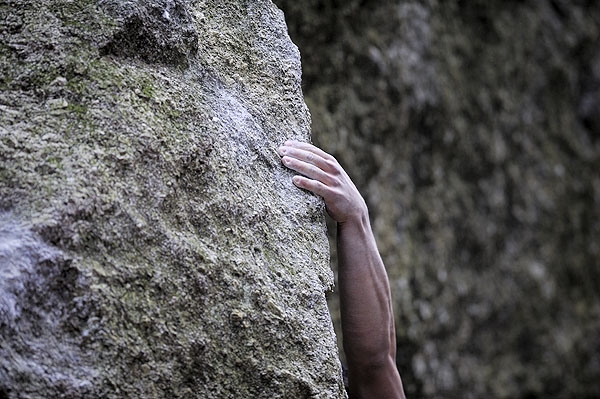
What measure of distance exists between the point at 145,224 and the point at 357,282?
413mm

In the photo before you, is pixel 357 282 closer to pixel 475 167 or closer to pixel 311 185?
pixel 311 185

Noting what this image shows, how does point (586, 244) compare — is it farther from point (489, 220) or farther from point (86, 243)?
point (86, 243)

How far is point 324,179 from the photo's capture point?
1.21m

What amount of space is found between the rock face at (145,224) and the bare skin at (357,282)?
40 millimetres

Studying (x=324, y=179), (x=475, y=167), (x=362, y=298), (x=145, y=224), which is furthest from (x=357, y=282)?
(x=475, y=167)

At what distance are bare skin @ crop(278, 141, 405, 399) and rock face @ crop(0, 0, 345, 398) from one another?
40mm

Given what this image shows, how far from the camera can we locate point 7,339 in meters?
0.83

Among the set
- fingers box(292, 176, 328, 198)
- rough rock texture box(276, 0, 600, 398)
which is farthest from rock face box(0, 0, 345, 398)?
rough rock texture box(276, 0, 600, 398)

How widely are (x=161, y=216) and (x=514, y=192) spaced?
8.06 feet

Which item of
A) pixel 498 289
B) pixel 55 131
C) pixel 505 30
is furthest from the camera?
pixel 505 30

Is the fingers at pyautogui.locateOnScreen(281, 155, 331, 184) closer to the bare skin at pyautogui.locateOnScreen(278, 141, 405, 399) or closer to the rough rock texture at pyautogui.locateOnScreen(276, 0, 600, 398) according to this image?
the bare skin at pyautogui.locateOnScreen(278, 141, 405, 399)

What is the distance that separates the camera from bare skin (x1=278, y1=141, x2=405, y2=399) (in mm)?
1215

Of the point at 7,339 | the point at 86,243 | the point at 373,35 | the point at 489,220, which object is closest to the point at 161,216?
the point at 86,243

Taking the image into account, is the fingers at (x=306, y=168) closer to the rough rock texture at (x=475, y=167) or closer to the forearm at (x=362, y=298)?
the forearm at (x=362, y=298)
